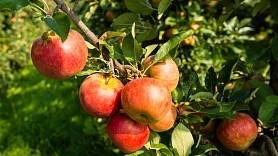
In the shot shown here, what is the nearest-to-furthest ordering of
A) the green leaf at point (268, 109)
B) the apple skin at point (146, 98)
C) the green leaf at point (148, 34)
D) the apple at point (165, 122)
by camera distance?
the apple skin at point (146, 98) < the apple at point (165, 122) < the green leaf at point (268, 109) < the green leaf at point (148, 34)

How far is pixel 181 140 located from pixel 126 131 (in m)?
0.18

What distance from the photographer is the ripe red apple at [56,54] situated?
67 cm

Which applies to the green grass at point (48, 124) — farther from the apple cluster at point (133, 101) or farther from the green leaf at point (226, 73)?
the apple cluster at point (133, 101)

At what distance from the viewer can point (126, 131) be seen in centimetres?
78

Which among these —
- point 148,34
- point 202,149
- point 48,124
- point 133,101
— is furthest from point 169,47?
point 48,124

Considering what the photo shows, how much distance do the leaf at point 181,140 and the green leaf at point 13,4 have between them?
47 cm

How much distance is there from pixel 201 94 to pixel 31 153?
6.38 ft

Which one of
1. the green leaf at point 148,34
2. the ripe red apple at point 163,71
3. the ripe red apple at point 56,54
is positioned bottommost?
the green leaf at point 148,34

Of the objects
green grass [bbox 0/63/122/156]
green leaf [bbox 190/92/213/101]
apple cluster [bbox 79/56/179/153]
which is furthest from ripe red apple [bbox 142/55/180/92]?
green grass [bbox 0/63/122/156]

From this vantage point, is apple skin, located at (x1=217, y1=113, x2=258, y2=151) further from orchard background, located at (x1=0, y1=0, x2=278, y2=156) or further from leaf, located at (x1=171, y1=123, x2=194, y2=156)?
leaf, located at (x1=171, y1=123, x2=194, y2=156)

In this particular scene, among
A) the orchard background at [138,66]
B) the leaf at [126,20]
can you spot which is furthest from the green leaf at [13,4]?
the leaf at [126,20]

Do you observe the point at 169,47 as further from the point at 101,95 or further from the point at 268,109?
the point at 268,109

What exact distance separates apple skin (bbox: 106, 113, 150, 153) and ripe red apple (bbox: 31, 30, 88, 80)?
0.55 feet

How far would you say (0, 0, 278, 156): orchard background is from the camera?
81 centimetres
